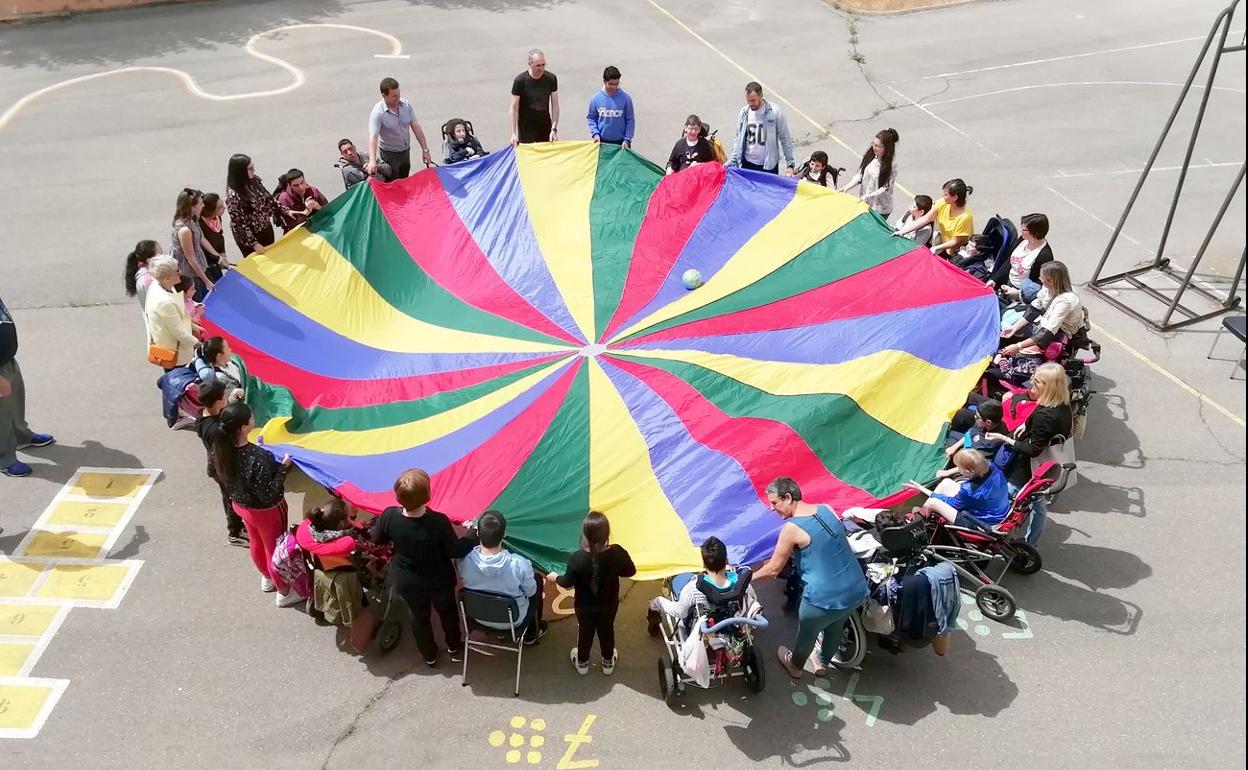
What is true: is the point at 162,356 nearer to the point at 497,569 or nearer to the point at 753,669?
the point at 497,569

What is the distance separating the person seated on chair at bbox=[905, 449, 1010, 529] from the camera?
18.9 feet

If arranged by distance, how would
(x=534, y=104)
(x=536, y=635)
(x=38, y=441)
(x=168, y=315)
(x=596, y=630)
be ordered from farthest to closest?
(x=534, y=104)
(x=38, y=441)
(x=168, y=315)
(x=536, y=635)
(x=596, y=630)

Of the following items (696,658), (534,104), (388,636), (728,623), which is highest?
(534,104)

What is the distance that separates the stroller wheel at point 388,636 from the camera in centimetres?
569

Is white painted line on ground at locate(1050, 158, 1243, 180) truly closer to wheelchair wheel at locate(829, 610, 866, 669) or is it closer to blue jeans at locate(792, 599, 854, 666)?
wheelchair wheel at locate(829, 610, 866, 669)

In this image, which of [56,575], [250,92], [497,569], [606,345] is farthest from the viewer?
[250,92]

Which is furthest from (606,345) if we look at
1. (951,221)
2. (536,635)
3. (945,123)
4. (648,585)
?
(945,123)

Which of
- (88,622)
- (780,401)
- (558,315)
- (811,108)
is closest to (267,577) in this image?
(88,622)

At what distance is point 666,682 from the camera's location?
533cm

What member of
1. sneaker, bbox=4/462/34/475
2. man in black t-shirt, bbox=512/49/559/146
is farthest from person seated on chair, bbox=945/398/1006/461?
sneaker, bbox=4/462/34/475

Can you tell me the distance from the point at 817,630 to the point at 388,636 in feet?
8.38

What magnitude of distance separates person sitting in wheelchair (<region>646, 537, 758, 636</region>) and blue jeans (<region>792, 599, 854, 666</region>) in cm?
31

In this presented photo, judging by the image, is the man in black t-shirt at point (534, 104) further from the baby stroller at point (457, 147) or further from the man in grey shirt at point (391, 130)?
the man in grey shirt at point (391, 130)

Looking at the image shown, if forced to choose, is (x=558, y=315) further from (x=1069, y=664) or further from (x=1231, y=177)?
(x=1231, y=177)
